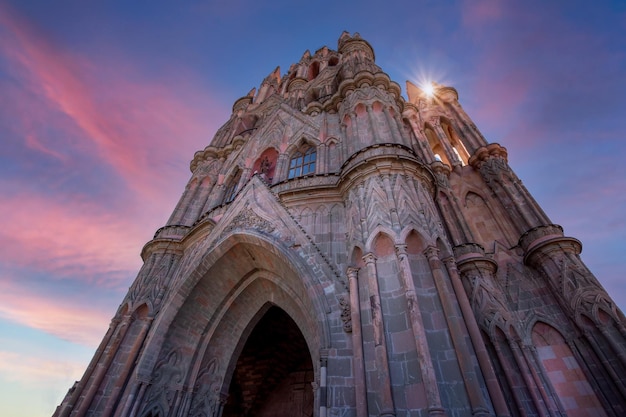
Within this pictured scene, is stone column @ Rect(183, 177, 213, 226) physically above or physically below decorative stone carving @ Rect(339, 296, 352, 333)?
above

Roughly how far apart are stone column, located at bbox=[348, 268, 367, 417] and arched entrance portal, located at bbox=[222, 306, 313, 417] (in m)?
8.12

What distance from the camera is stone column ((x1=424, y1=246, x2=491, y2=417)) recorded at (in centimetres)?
545

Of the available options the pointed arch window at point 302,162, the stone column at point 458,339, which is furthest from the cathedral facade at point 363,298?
the pointed arch window at point 302,162

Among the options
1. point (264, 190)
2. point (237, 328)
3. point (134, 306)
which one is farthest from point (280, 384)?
point (264, 190)

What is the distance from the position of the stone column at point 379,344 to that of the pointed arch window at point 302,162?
7.20 meters

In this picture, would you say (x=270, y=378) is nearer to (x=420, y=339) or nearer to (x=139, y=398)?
(x=139, y=398)

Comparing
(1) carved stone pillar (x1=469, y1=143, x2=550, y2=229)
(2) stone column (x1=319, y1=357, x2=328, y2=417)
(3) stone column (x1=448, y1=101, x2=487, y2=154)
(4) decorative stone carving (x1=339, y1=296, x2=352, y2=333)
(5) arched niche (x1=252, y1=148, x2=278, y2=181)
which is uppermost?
(3) stone column (x1=448, y1=101, x2=487, y2=154)

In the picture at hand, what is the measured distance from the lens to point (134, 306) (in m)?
11.6

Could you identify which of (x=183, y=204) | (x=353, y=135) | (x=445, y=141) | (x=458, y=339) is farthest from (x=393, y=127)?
(x=183, y=204)

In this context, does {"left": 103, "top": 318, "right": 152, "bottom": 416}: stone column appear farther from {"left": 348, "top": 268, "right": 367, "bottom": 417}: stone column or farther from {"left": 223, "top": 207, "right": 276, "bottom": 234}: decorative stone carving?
{"left": 348, "top": 268, "right": 367, "bottom": 417}: stone column

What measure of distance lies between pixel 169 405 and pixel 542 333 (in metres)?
12.2

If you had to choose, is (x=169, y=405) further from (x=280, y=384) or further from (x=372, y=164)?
(x=372, y=164)

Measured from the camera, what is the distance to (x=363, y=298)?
7.55 meters

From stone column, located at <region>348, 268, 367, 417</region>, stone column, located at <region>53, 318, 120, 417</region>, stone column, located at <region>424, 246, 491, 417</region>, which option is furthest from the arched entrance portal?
stone column, located at <region>424, 246, 491, 417</region>
